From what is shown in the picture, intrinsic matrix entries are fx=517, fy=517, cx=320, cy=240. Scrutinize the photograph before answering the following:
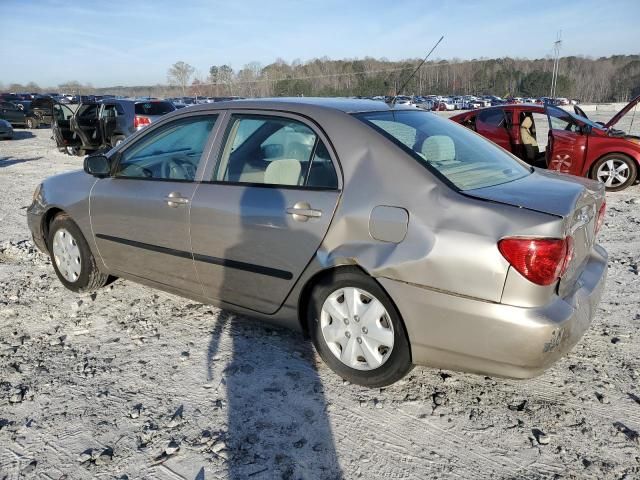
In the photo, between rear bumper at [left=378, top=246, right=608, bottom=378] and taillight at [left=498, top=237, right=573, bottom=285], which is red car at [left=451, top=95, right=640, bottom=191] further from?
taillight at [left=498, top=237, right=573, bottom=285]

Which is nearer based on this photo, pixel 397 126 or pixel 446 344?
pixel 446 344

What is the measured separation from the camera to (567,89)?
8681cm

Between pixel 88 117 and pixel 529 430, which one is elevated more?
pixel 88 117

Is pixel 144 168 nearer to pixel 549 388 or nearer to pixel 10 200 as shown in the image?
pixel 549 388

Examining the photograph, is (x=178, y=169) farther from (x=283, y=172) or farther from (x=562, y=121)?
(x=562, y=121)

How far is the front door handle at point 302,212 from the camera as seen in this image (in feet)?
9.50

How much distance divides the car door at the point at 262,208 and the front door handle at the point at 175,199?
111 mm

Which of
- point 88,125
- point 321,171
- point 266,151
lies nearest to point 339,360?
point 321,171

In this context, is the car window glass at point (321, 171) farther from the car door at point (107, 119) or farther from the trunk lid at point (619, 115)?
the car door at point (107, 119)

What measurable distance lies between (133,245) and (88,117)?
12236mm

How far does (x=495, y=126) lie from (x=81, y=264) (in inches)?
320

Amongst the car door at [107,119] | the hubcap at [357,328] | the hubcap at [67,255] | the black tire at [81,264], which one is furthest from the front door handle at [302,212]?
the car door at [107,119]

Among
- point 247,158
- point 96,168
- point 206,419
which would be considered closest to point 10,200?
point 96,168

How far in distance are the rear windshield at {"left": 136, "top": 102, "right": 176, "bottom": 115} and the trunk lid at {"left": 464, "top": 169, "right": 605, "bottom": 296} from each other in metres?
12.5
